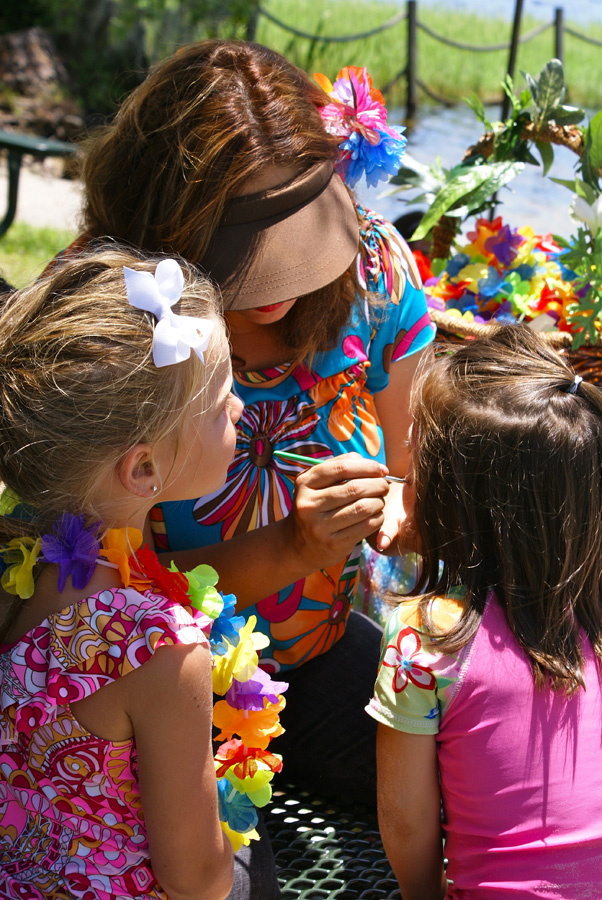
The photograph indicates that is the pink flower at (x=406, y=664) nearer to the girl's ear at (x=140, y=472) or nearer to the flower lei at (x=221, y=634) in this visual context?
the flower lei at (x=221, y=634)

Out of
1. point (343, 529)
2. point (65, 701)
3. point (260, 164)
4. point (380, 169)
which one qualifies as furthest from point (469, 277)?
point (65, 701)

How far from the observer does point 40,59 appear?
28.0ft

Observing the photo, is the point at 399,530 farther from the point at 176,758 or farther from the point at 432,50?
the point at 432,50

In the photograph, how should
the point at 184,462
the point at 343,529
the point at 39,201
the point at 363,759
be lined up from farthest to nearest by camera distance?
the point at 39,201
the point at 363,759
the point at 343,529
the point at 184,462

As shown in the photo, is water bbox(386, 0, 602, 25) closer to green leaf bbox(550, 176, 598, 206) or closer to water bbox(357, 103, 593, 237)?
water bbox(357, 103, 593, 237)

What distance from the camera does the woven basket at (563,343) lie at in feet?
5.92

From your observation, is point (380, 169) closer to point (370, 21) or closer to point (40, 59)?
point (40, 59)

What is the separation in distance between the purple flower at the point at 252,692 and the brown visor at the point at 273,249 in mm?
566

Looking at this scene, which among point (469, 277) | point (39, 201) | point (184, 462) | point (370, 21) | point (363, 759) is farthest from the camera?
point (370, 21)

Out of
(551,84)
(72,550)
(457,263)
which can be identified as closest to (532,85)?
(551,84)

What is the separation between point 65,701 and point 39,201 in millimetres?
6105

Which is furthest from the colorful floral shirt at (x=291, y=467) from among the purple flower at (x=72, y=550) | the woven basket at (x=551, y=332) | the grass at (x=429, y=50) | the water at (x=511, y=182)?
the grass at (x=429, y=50)

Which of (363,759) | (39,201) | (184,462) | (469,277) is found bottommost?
(39,201)

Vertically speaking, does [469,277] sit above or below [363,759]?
above
